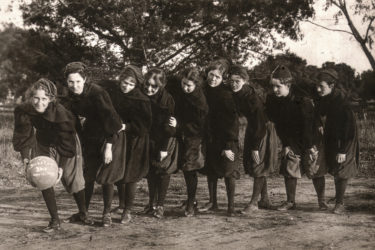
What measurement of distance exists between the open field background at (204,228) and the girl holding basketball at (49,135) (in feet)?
1.58

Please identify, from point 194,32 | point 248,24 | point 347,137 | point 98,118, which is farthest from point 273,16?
point 98,118

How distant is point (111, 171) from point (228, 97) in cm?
169

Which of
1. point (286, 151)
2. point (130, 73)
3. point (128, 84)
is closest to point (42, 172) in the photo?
point (128, 84)

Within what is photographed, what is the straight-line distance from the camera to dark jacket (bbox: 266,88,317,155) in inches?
263

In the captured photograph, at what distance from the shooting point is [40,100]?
5.67 m

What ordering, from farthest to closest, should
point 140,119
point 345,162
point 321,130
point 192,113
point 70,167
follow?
point 321,130
point 345,162
point 192,113
point 140,119
point 70,167

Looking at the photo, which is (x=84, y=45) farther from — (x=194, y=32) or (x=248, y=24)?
(x=248, y=24)

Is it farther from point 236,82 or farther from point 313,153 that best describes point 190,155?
point 313,153

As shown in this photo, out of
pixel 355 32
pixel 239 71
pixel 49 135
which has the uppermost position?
pixel 355 32

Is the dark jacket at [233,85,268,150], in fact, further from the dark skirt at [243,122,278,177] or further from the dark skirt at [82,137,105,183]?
the dark skirt at [82,137,105,183]

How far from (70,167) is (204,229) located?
1.65 metres

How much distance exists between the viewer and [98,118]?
604 cm

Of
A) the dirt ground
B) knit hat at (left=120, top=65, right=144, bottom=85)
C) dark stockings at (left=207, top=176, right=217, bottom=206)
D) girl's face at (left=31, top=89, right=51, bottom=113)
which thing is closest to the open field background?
the dirt ground

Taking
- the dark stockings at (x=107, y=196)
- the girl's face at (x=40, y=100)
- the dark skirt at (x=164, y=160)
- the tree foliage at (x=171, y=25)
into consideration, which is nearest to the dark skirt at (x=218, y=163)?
the dark skirt at (x=164, y=160)
